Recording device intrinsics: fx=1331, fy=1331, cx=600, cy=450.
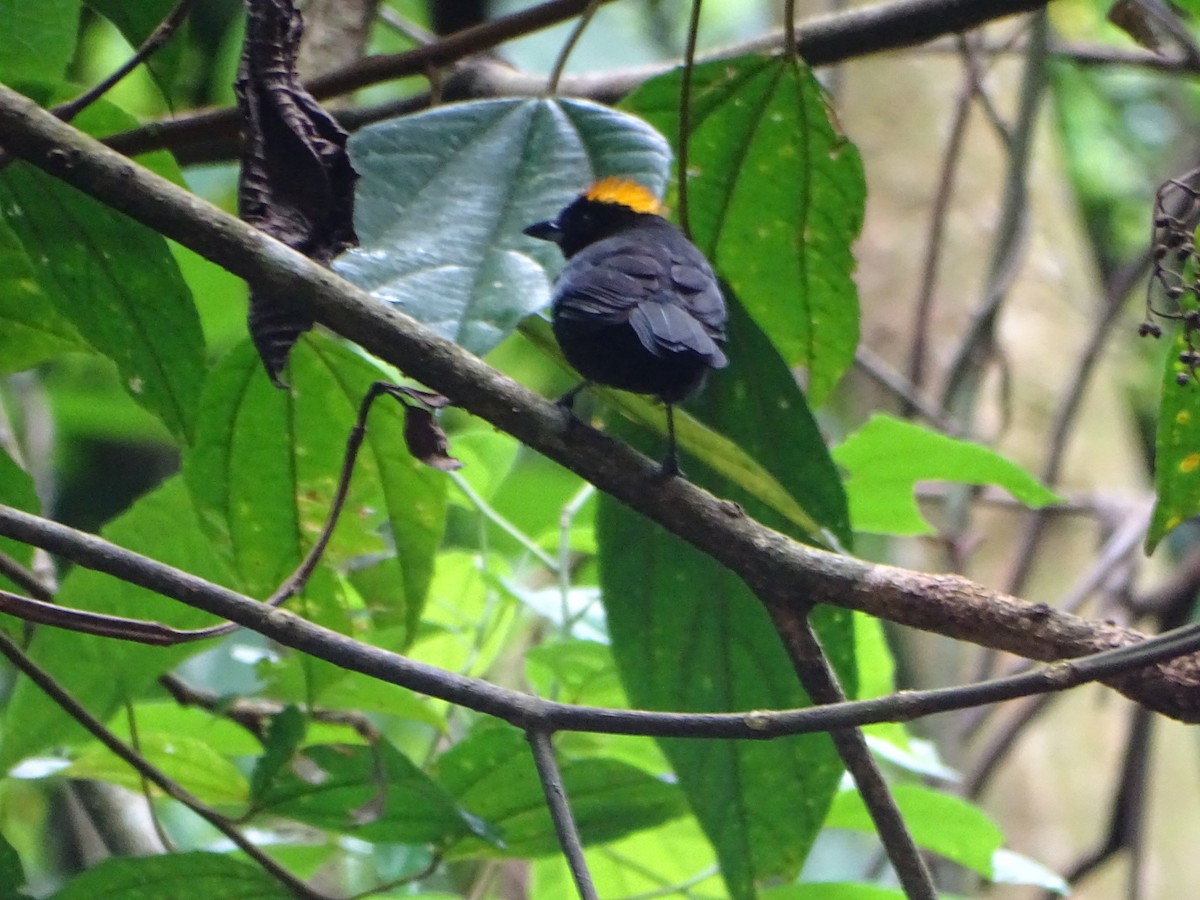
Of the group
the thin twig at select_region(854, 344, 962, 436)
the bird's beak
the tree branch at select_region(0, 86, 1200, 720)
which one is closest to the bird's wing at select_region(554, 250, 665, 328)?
the bird's beak

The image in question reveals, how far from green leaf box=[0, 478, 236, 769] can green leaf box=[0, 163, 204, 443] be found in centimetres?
31

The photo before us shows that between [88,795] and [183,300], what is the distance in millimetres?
947

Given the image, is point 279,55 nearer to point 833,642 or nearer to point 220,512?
point 220,512

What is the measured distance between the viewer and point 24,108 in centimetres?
111

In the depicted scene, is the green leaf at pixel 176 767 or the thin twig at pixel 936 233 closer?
the green leaf at pixel 176 767

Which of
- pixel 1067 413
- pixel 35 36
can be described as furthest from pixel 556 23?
pixel 1067 413

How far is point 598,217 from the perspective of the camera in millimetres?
2227

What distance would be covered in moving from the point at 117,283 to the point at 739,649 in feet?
2.56

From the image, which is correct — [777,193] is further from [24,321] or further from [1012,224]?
[1012,224]

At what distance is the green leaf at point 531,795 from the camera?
1.53m

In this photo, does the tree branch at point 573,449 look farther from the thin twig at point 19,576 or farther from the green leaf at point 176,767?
the green leaf at point 176,767

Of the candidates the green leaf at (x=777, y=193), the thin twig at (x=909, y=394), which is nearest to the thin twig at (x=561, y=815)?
the green leaf at (x=777, y=193)

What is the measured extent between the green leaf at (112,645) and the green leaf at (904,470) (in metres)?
0.82

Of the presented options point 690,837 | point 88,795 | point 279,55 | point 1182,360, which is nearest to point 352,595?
point 88,795
